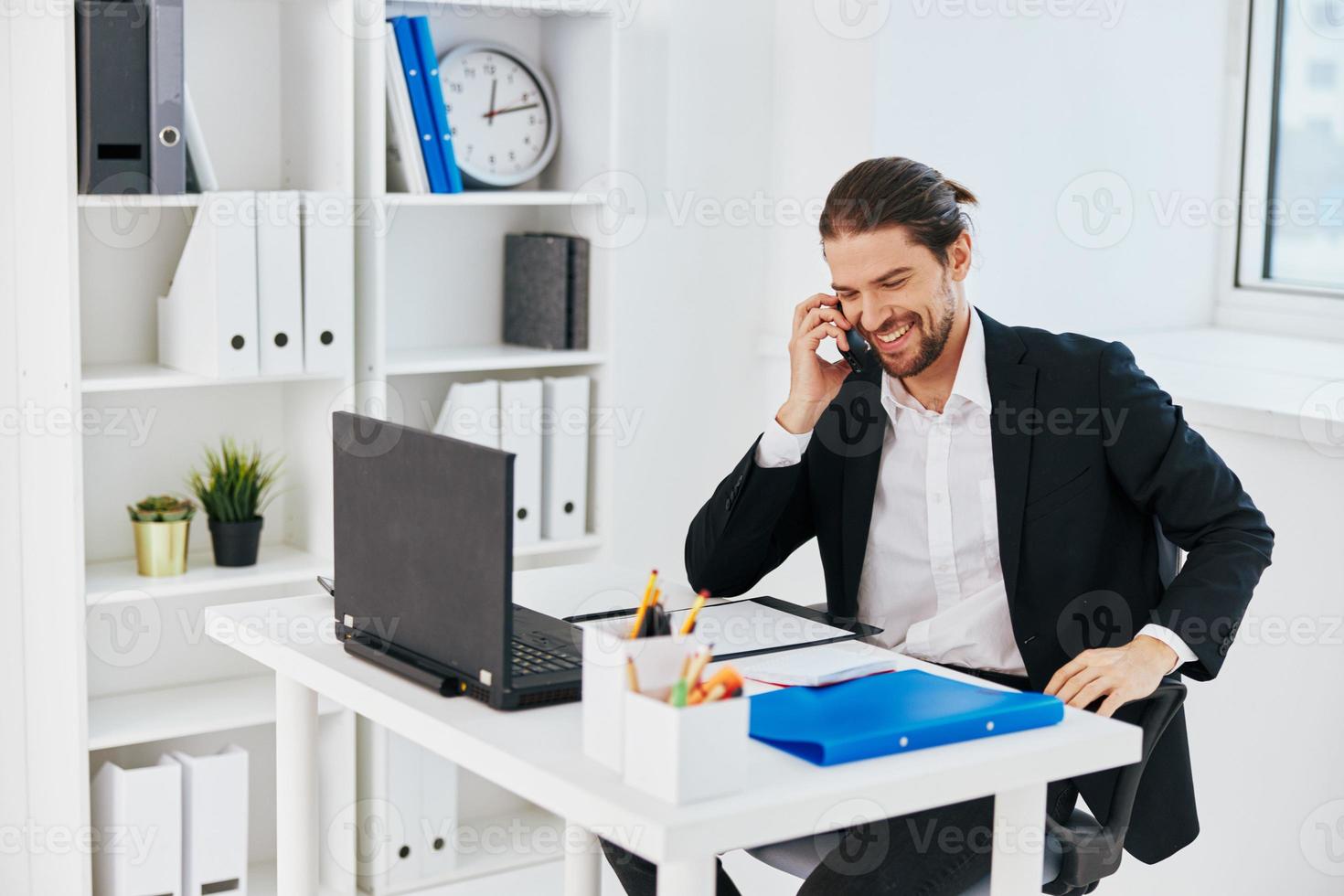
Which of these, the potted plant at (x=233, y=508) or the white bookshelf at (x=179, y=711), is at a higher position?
the potted plant at (x=233, y=508)

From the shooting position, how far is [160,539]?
2805 millimetres

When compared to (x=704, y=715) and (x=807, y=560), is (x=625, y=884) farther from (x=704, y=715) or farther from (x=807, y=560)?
(x=807, y=560)

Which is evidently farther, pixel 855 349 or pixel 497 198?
pixel 497 198

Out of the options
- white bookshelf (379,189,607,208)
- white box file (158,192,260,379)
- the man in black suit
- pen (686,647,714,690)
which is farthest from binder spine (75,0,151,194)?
pen (686,647,714,690)

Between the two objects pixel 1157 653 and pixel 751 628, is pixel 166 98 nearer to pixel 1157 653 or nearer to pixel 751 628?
pixel 751 628

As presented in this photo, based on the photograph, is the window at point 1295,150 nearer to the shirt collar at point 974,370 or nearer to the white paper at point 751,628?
the shirt collar at point 974,370

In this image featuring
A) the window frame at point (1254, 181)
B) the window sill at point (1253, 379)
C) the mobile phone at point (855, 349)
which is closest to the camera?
the mobile phone at point (855, 349)

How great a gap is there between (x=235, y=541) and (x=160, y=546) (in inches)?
5.3

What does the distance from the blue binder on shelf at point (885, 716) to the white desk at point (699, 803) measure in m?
0.01

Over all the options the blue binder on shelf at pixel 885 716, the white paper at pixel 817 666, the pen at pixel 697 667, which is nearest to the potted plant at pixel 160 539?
the white paper at pixel 817 666

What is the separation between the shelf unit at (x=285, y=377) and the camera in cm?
287

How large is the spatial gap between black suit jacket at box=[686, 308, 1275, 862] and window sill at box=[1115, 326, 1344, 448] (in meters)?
0.61

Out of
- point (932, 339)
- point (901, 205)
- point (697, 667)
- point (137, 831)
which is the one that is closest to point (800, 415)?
point (932, 339)

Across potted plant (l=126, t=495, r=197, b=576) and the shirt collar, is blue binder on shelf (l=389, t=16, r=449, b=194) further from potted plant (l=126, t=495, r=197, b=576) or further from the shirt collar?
the shirt collar
